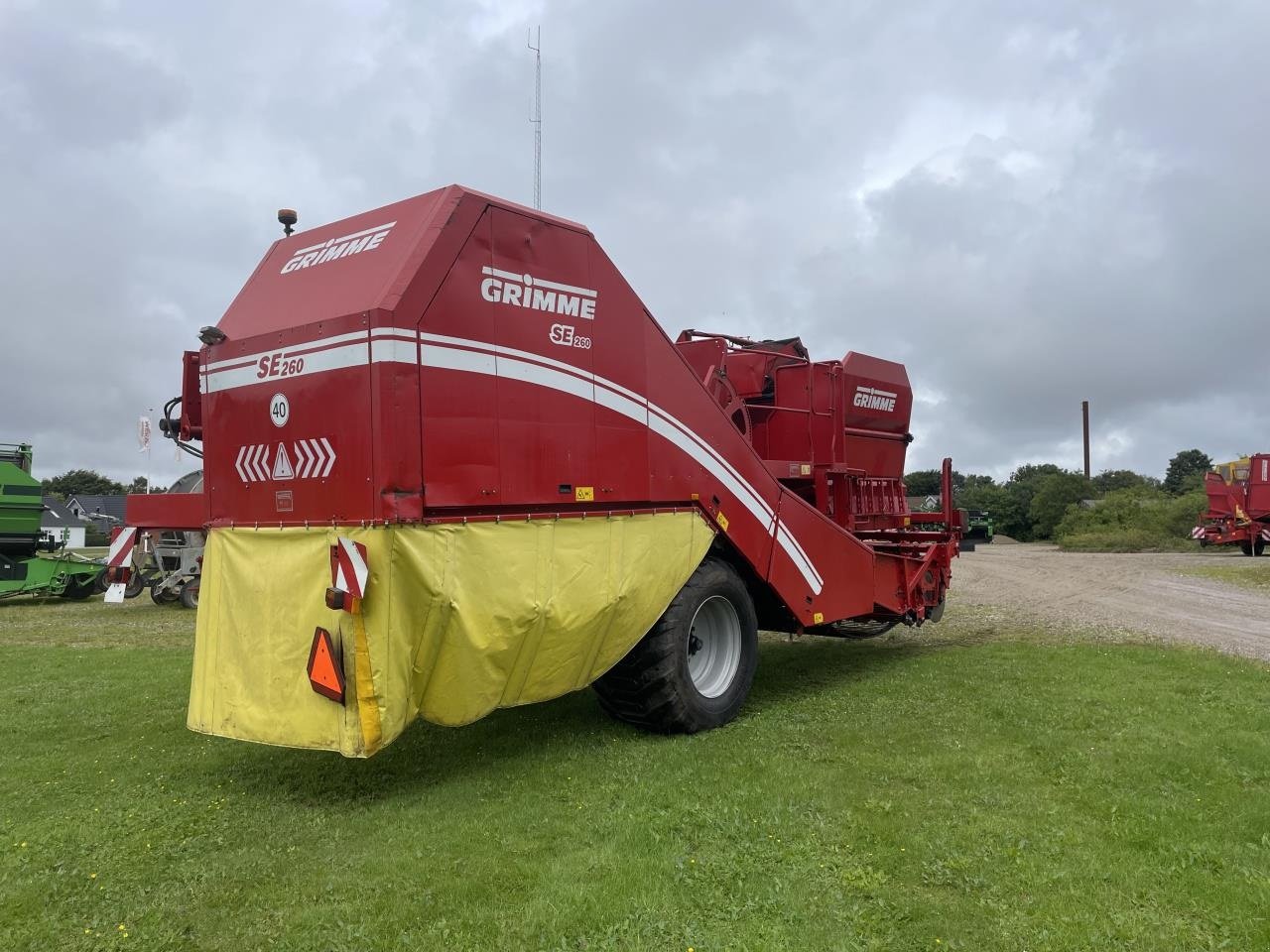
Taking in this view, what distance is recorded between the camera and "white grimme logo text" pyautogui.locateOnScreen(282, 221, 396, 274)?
4.79 m

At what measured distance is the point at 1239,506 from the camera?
27.4 m

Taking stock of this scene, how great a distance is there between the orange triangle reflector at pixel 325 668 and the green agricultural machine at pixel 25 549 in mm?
15501

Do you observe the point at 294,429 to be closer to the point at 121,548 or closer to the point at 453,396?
the point at 453,396

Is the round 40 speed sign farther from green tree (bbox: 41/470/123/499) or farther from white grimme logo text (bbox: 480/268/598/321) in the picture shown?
green tree (bbox: 41/470/123/499)

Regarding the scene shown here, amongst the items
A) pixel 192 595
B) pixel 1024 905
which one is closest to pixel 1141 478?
pixel 192 595

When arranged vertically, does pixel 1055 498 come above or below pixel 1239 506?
above

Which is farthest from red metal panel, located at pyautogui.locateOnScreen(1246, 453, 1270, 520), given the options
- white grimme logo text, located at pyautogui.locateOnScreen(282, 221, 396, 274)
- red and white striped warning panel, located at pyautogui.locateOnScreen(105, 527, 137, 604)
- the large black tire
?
red and white striped warning panel, located at pyautogui.locateOnScreen(105, 527, 137, 604)

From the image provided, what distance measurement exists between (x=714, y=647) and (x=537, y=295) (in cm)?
287

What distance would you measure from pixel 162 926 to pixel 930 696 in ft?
17.9

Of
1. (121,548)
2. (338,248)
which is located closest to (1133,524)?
(338,248)

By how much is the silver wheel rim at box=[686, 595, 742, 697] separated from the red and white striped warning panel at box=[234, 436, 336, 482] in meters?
2.81

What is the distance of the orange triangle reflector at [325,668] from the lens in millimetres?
4227

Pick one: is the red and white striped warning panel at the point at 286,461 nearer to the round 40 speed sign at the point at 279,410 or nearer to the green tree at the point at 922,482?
the round 40 speed sign at the point at 279,410

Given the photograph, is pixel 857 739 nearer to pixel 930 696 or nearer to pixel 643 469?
pixel 930 696
